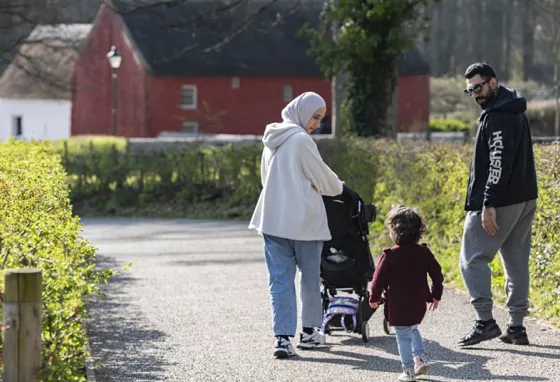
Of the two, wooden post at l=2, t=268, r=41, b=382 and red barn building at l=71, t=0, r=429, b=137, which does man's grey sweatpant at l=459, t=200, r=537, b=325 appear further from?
red barn building at l=71, t=0, r=429, b=137

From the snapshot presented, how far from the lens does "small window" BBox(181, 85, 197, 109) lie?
57725 millimetres

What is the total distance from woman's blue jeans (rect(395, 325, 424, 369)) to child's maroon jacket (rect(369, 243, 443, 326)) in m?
0.06

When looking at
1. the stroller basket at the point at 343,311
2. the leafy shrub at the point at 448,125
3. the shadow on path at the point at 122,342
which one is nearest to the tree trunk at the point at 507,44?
the leafy shrub at the point at 448,125

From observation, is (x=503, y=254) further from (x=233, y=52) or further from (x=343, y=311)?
(x=233, y=52)

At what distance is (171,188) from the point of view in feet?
86.3

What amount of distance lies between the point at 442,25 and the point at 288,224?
7846 centimetres

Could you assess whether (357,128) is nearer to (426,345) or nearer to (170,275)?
(170,275)

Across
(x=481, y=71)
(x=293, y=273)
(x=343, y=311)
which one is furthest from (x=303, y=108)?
(x=343, y=311)

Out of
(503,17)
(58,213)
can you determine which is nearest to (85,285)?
(58,213)

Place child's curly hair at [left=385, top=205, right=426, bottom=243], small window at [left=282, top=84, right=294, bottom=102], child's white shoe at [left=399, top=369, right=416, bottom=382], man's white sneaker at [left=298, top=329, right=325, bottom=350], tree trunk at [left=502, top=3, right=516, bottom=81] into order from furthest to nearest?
tree trunk at [left=502, top=3, right=516, bottom=81] → small window at [left=282, top=84, right=294, bottom=102] → man's white sneaker at [left=298, top=329, right=325, bottom=350] → child's curly hair at [left=385, top=205, right=426, bottom=243] → child's white shoe at [left=399, top=369, right=416, bottom=382]

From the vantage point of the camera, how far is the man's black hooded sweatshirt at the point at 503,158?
8867 millimetres

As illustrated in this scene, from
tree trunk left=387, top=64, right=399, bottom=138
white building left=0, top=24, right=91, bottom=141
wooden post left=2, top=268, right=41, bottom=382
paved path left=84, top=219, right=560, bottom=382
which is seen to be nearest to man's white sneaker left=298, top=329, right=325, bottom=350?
paved path left=84, top=219, right=560, bottom=382

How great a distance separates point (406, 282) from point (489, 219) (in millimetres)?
1221

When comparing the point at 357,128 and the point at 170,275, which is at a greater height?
the point at 357,128
